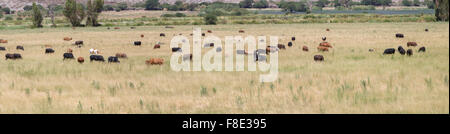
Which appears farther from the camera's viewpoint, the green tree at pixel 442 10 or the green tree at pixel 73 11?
the green tree at pixel 73 11

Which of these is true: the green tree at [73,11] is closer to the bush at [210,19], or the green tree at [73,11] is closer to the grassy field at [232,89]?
the bush at [210,19]

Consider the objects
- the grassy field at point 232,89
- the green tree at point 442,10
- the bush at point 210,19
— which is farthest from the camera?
the bush at point 210,19

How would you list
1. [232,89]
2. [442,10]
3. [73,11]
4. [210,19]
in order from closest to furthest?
[232,89]
[442,10]
[73,11]
[210,19]

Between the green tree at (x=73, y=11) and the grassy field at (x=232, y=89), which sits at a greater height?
the green tree at (x=73, y=11)

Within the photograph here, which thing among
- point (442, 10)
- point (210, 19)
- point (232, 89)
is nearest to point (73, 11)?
point (210, 19)

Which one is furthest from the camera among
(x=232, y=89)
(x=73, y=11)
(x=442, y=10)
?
(x=73, y=11)

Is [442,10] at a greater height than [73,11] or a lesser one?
lesser

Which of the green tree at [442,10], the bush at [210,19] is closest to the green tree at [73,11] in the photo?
the bush at [210,19]

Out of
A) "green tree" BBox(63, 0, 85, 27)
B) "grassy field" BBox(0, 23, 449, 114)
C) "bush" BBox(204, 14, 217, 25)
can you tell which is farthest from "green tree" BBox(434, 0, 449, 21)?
"grassy field" BBox(0, 23, 449, 114)

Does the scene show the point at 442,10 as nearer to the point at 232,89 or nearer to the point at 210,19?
the point at 210,19

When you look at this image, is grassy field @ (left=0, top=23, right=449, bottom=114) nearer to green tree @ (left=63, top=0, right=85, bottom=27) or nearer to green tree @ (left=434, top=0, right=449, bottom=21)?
green tree @ (left=434, top=0, right=449, bottom=21)

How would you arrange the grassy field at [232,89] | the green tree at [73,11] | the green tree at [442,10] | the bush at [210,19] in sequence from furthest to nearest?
the bush at [210,19]
the green tree at [73,11]
the green tree at [442,10]
the grassy field at [232,89]
